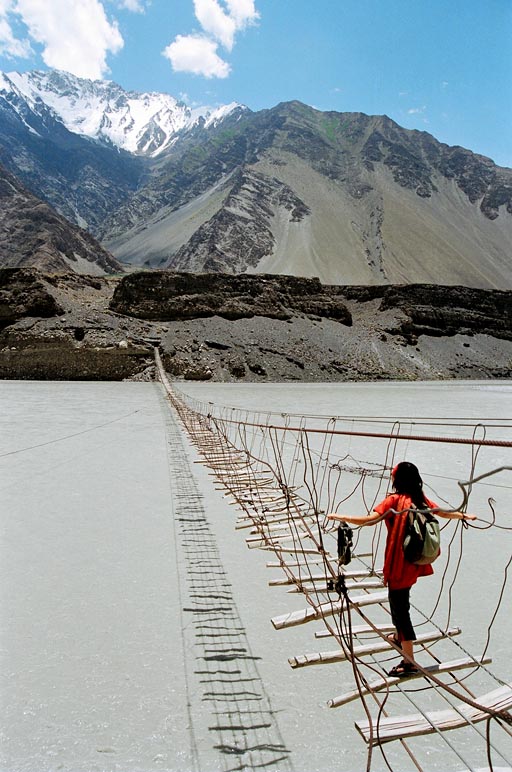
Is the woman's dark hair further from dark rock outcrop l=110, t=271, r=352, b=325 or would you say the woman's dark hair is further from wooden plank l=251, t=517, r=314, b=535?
dark rock outcrop l=110, t=271, r=352, b=325

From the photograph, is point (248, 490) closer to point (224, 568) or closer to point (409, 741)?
point (224, 568)

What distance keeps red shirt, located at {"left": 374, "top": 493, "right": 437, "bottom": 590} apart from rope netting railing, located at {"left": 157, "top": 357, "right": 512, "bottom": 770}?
272mm

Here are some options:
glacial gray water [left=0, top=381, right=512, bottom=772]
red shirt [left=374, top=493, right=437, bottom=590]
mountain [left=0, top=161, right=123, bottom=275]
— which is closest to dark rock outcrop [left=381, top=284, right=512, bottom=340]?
glacial gray water [left=0, top=381, right=512, bottom=772]

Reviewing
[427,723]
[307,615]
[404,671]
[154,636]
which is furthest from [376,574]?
[154,636]

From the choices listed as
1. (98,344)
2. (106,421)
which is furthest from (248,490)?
(98,344)

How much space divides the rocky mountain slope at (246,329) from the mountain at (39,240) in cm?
3231

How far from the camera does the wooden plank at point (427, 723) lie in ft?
8.46

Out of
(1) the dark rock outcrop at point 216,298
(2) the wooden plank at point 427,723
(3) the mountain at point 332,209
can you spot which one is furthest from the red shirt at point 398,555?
(3) the mountain at point 332,209

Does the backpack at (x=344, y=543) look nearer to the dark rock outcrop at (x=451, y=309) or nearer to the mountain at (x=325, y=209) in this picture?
the dark rock outcrop at (x=451, y=309)

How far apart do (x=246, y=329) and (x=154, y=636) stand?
45.1 m

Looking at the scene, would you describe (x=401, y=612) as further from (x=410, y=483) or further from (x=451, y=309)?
(x=451, y=309)

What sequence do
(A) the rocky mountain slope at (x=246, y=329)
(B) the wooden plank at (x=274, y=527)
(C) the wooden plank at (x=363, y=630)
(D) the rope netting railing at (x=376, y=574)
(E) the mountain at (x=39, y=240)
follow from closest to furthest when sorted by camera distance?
(D) the rope netting railing at (x=376, y=574) → (C) the wooden plank at (x=363, y=630) → (B) the wooden plank at (x=274, y=527) → (A) the rocky mountain slope at (x=246, y=329) → (E) the mountain at (x=39, y=240)

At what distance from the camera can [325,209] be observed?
113 m

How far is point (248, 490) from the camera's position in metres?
8.20
